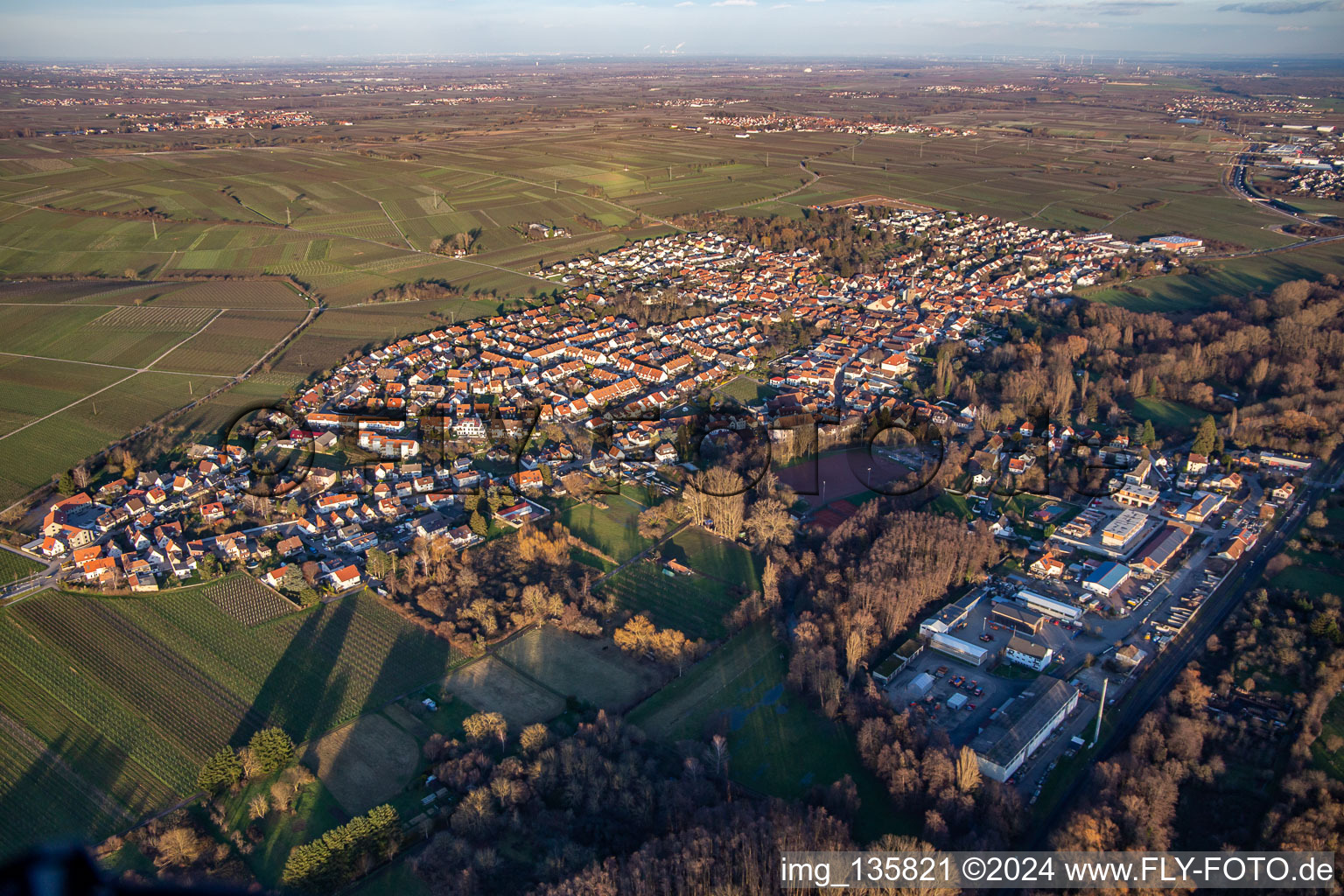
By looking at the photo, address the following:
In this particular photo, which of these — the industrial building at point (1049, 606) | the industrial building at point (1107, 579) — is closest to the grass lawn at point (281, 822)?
the industrial building at point (1049, 606)

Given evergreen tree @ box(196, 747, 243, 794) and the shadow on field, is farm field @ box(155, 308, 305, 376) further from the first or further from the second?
evergreen tree @ box(196, 747, 243, 794)

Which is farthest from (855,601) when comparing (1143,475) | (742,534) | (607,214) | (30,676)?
(607,214)

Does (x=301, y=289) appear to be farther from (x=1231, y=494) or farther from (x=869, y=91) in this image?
(x=869, y=91)

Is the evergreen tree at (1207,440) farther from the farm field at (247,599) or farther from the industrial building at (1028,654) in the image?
the farm field at (247,599)

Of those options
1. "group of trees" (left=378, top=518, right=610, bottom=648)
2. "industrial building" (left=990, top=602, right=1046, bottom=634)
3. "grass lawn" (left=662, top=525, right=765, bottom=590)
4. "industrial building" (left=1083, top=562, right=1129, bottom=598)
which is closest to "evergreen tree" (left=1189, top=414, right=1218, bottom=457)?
"industrial building" (left=1083, top=562, right=1129, bottom=598)

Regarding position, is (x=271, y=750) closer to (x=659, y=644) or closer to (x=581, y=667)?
(x=581, y=667)

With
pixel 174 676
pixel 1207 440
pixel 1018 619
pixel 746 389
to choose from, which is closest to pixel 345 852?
pixel 174 676
